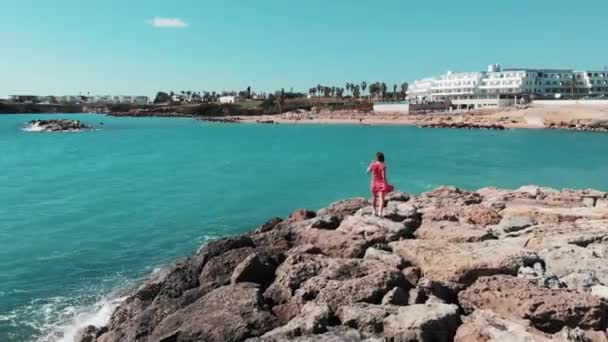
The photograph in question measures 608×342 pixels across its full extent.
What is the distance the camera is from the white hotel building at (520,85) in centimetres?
16085

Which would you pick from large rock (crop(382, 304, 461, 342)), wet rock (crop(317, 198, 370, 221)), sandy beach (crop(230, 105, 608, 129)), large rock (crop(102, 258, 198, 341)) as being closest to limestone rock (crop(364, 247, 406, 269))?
large rock (crop(382, 304, 461, 342))

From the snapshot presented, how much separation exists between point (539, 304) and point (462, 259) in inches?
83.5

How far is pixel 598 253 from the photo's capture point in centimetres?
1255

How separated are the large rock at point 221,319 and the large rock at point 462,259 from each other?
11.6 feet

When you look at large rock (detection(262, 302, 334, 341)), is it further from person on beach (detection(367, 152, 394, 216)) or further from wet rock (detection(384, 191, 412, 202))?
wet rock (detection(384, 191, 412, 202))

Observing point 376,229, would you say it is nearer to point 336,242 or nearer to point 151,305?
point 336,242

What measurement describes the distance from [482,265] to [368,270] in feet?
7.55

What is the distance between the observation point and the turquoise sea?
18.1 m

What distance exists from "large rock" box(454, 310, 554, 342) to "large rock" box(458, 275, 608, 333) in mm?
318

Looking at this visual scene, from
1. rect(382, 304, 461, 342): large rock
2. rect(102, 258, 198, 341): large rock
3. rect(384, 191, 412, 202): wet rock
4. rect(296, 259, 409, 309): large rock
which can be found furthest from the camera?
rect(384, 191, 412, 202): wet rock

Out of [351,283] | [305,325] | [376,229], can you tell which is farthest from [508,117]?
[305,325]

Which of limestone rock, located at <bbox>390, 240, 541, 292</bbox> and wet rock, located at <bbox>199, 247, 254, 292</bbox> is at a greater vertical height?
limestone rock, located at <bbox>390, 240, 541, 292</bbox>

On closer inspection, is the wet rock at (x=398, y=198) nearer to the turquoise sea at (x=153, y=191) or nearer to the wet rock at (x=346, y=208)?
the wet rock at (x=346, y=208)

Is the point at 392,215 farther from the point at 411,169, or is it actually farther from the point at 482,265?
the point at 411,169
